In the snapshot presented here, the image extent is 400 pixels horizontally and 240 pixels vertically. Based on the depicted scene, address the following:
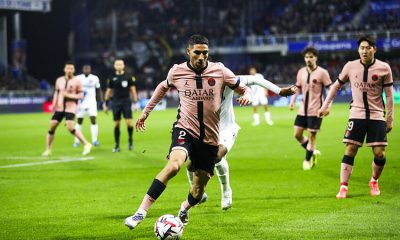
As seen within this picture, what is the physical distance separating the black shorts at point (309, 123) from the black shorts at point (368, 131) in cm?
425

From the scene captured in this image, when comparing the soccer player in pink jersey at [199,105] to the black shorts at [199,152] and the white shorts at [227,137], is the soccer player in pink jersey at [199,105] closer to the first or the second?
the black shorts at [199,152]

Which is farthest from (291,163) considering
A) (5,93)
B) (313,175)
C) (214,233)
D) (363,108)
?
(5,93)

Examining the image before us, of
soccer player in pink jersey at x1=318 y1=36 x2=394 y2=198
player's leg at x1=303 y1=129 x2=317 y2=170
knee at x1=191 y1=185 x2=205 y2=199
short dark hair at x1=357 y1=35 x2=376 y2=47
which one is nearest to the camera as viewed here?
knee at x1=191 y1=185 x2=205 y2=199

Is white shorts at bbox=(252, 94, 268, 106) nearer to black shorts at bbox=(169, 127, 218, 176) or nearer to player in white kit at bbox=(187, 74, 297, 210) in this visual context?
player in white kit at bbox=(187, 74, 297, 210)

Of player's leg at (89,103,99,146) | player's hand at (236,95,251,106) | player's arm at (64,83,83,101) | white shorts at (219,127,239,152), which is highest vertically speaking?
player's hand at (236,95,251,106)

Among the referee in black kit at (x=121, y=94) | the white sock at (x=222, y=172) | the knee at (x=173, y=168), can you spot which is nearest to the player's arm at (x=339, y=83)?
the white sock at (x=222, y=172)

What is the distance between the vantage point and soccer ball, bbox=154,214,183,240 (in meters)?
8.29

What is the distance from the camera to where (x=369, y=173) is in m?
15.0

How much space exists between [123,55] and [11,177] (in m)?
47.0

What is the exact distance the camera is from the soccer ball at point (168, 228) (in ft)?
27.2

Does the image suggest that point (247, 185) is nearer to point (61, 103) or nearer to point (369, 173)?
point (369, 173)

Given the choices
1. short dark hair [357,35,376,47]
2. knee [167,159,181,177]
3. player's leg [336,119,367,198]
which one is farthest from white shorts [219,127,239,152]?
knee [167,159,181,177]

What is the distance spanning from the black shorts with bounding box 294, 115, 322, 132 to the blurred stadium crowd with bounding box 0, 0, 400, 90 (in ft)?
135

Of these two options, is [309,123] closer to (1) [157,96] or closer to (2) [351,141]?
(2) [351,141]
